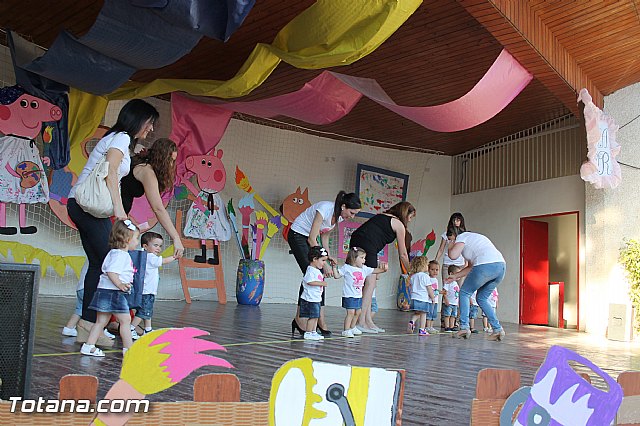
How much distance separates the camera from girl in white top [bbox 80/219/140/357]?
3.13 m

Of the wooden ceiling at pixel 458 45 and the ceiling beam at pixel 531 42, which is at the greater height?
the wooden ceiling at pixel 458 45

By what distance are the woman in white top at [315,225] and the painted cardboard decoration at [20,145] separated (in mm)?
3484

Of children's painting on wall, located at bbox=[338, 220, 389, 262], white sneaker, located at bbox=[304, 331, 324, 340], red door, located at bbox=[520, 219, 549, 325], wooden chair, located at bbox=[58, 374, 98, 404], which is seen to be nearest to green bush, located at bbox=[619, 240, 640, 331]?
red door, located at bbox=[520, 219, 549, 325]

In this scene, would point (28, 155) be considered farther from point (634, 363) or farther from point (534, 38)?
point (634, 363)

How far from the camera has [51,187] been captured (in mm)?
7691

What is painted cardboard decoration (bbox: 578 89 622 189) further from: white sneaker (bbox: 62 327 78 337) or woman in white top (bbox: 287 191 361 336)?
white sneaker (bbox: 62 327 78 337)

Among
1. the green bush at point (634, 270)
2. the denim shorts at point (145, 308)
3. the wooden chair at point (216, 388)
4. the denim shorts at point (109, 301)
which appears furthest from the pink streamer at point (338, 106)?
the wooden chair at point (216, 388)

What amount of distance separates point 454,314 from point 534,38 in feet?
9.48

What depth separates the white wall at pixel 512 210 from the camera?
9471 millimetres

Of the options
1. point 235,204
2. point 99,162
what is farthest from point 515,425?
point 235,204

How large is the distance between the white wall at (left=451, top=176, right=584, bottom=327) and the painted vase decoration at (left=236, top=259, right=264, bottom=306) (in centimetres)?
413

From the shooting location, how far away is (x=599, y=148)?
292 inches

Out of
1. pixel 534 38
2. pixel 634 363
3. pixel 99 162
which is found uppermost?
pixel 534 38

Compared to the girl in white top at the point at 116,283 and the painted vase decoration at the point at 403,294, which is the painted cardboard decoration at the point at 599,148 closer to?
the painted vase decoration at the point at 403,294
